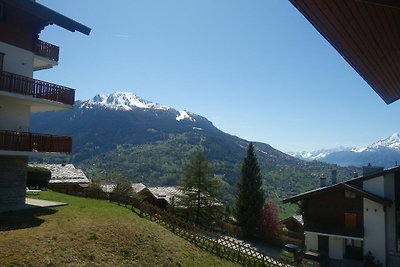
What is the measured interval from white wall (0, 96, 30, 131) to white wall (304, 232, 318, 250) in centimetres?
2488

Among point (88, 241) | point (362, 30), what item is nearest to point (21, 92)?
point (88, 241)

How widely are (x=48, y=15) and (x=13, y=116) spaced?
690 centimetres

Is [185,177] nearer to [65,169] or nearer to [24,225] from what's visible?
[65,169]

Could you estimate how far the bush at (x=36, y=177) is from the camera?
32.4m

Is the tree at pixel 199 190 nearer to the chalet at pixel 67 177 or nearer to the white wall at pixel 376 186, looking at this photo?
the chalet at pixel 67 177

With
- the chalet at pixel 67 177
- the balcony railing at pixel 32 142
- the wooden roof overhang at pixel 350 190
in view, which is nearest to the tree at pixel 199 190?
the wooden roof overhang at pixel 350 190

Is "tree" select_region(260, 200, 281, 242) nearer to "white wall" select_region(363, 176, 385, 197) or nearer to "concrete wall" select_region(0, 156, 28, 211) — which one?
"white wall" select_region(363, 176, 385, 197)

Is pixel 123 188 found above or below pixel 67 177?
below

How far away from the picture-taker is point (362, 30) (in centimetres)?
709

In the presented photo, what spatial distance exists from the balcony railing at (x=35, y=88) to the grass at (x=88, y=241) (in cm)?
715

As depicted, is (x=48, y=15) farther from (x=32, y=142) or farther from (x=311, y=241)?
(x=311, y=241)

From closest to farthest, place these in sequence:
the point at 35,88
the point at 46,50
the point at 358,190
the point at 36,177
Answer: the point at 35,88 < the point at 46,50 < the point at 358,190 < the point at 36,177

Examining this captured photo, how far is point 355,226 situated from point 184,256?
16.8 meters

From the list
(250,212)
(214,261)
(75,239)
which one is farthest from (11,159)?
(250,212)
